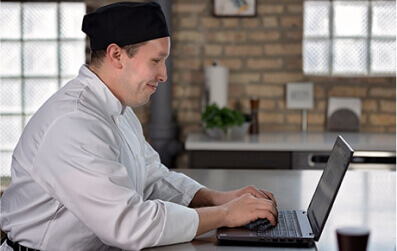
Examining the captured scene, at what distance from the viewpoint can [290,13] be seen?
4.39 metres

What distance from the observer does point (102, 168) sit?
5.03ft

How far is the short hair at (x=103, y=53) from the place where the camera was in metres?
1.76

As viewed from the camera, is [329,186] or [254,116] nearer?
[329,186]

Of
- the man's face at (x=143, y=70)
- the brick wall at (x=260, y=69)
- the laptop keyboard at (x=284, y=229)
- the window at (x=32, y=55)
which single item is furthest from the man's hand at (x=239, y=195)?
the window at (x=32, y=55)

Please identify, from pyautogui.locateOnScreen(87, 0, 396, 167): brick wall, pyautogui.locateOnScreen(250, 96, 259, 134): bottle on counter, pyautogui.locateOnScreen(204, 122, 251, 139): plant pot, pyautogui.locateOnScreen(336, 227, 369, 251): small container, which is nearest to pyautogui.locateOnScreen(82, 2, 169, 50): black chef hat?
pyautogui.locateOnScreen(336, 227, 369, 251): small container

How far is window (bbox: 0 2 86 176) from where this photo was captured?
4.50 m

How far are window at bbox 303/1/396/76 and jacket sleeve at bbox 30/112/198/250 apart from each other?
3.13 metres

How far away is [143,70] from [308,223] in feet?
2.45

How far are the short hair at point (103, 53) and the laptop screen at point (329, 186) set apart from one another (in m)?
0.74

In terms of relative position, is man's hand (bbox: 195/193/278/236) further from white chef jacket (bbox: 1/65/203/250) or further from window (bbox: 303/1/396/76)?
window (bbox: 303/1/396/76)

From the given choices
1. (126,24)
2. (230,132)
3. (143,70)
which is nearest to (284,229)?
(143,70)

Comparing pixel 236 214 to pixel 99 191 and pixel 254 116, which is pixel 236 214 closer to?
pixel 99 191

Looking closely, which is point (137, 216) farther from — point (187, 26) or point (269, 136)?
point (187, 26)

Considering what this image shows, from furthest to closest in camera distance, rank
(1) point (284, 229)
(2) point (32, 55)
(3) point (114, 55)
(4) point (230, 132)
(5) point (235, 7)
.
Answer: (2) point (32, 55) → (5) point (235, 7) → (4) point (230, 132) → (3) point (114, 55) → (1) point (284, 229)
